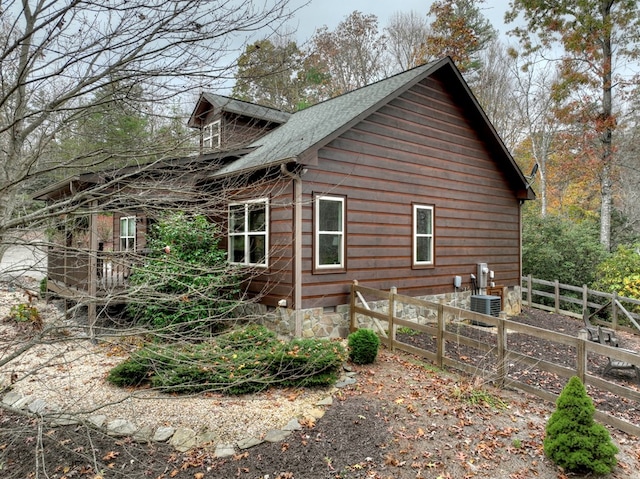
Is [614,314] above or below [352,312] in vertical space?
below

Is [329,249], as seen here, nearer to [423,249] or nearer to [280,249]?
[280,249]

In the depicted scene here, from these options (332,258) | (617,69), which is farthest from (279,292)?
(617,69)

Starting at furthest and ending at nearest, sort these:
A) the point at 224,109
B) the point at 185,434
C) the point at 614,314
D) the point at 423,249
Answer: the point at 614,314, the point at 423,249, the point at 185,434, the point at 224,109

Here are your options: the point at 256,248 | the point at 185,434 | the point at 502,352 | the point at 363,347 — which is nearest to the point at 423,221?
the point at 256,248

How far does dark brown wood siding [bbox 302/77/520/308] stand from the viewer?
25.5 ft

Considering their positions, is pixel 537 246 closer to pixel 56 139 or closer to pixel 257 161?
pixel 257 161

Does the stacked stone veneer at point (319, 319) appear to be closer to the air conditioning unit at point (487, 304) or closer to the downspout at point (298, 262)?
the downspout at point (298, 262)

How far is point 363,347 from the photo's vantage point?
6.11 metres

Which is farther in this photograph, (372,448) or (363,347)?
(363,347)

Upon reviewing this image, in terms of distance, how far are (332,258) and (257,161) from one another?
98.9 inches

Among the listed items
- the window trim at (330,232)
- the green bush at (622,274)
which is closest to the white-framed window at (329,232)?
the window trim at (330,232)

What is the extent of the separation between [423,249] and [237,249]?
4.38 meters

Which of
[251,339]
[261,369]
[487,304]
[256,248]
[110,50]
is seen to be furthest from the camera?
[487,304]

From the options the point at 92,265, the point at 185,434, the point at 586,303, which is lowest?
the point at 185,434
